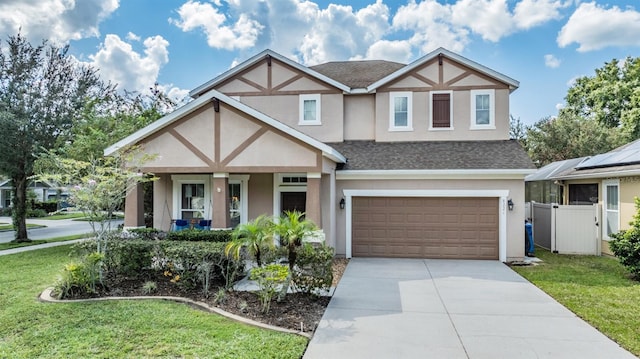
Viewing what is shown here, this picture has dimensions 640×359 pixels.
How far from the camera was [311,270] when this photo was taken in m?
7.64

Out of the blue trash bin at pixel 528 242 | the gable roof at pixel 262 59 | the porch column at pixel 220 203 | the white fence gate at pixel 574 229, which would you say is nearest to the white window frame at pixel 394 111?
the gable roof at pixel 262 59

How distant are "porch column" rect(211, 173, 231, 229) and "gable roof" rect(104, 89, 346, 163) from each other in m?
2.05

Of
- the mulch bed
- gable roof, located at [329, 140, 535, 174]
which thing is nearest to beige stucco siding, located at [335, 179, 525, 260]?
gable roof, located at [329, 140, 535, 174]

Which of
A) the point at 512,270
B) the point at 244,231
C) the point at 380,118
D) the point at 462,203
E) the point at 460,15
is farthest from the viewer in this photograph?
the point at 460,15

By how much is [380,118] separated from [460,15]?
6368 millimetres

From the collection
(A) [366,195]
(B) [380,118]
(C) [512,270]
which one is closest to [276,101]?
(B) [380,118]

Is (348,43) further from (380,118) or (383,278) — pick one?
(383,278)

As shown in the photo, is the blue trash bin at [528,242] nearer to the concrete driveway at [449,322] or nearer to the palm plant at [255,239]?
the concrete driveway at [449,322]

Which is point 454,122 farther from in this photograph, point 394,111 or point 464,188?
point 464,188

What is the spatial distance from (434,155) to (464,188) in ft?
5.20

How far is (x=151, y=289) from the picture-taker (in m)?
7.88

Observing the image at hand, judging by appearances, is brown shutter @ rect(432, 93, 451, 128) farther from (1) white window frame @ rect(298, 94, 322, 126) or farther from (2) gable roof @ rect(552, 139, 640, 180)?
(2) gable roof @ rect(552, 139, 640, 180)

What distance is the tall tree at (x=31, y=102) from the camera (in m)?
15.3

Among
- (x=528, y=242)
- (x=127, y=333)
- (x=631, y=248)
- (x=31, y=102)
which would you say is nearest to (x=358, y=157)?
(x=528, y=242)
